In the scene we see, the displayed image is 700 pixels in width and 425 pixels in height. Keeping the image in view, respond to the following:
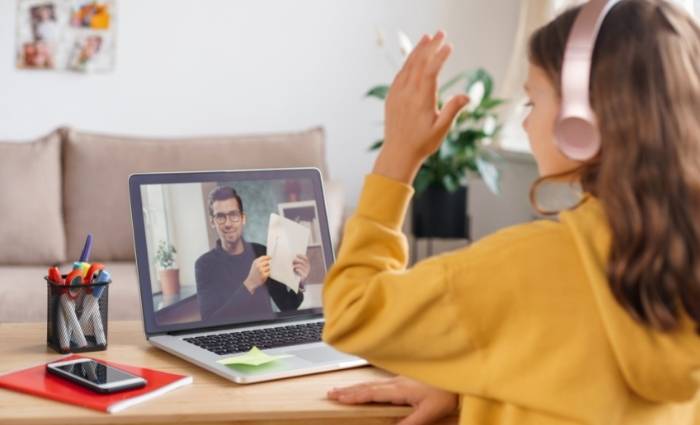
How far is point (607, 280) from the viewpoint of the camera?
34.6 inches

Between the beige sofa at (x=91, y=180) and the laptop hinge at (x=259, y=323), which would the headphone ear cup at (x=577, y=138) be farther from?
the beige sofa at (x=91, y=180)

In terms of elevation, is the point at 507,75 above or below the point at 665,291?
above

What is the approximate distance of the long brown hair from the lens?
2.80 ft

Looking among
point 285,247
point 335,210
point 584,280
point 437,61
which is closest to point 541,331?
point 584,280

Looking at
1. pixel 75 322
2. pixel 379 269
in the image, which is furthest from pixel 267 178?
pixel 379 269

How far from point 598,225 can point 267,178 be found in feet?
2.38

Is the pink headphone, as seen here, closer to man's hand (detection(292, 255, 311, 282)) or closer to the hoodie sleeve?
the hoodie sleeve

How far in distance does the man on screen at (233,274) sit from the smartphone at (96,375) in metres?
0.23

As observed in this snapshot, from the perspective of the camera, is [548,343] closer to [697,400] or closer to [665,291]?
[665,291]

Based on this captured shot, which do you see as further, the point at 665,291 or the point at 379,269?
the point at 379,269

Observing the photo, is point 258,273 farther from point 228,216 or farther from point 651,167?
point 651,167

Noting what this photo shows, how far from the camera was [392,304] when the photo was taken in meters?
0.94

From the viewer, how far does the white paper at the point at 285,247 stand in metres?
1.49

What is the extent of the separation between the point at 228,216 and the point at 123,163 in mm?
1965
